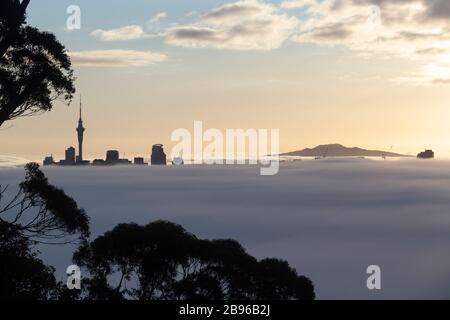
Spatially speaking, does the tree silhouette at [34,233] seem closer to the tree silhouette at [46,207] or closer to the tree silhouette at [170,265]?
the tree silhouette at [46,207]

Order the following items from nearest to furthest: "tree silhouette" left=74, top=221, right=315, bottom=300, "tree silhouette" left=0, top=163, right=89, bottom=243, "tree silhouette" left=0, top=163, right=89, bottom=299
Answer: "tree silhouette" left=0, top=163, right=89, bottom=299
"tree silhouette" left=0, top=163, right=89, bottom=243
"tree silhouette" left=74, top=221, right=315, bottom=300

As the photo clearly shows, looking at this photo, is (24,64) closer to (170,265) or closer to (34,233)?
(34,233)

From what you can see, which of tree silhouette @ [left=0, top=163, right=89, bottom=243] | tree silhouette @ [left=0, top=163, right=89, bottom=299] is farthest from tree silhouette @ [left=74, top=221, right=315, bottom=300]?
tree silhouette @ [left=0, top=163, right=89, bottom=243]

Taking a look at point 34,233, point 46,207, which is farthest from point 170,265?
point 34,233

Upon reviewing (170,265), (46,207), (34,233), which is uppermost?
(46,207)

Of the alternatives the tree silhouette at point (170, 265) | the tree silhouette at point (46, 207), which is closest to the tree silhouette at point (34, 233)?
the tree silhouette at point (46, 207)

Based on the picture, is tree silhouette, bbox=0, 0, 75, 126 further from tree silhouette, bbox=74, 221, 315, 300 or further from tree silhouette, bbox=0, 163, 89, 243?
tree silhouette, bbox=74, 221, 315, 300

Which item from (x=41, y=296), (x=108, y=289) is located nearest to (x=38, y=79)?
(x=41, y=296)
